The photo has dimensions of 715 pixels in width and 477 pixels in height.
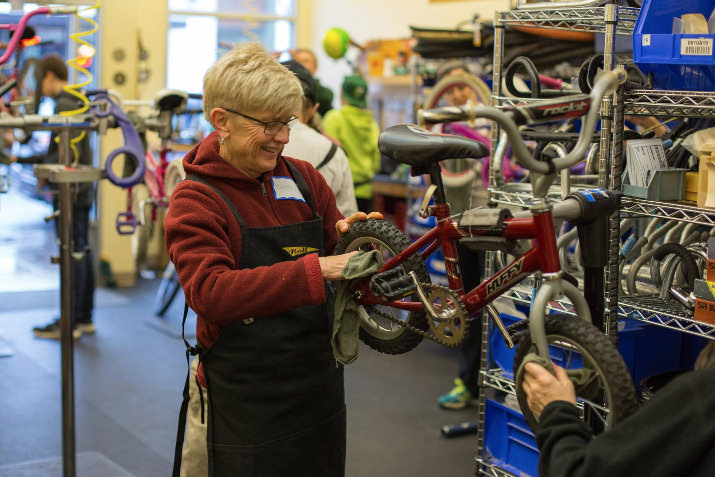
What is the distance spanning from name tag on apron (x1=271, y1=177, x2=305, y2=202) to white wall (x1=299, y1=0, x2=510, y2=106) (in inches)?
213

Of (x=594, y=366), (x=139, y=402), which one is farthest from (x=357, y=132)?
(x=594, y=366)

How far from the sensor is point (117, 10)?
7.00 metres

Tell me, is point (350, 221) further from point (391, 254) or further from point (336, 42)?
point (336, 42)

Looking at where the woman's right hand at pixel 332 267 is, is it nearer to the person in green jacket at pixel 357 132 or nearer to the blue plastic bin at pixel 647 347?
the blue plastic bin at pixel 647 347

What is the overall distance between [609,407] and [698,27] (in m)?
1.41

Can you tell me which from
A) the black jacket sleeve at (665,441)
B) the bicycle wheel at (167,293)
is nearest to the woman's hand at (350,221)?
the black jacket sleeve at (665,441)

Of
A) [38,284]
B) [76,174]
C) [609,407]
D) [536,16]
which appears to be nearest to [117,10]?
[38,284]

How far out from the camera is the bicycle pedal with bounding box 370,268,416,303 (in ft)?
5.92

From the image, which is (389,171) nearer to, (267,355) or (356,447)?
(356,447)

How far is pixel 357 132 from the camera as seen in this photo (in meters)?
5.94

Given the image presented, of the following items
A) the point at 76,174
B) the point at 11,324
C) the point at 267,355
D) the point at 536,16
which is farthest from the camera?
the point at 11,324

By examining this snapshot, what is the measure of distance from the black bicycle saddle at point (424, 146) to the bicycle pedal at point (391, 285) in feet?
0.86

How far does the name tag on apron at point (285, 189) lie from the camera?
1.99 metres

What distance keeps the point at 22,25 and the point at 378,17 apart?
5.54 m
